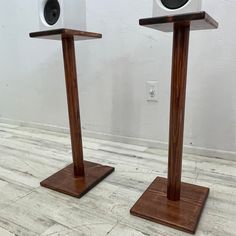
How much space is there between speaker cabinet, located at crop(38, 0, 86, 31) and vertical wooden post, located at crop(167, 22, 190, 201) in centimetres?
39

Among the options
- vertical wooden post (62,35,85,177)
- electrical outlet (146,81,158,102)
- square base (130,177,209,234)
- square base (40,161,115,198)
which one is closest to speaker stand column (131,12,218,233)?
square base (130,177,209,234)

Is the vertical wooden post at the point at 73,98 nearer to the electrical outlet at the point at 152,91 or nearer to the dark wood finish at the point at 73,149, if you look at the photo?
the dark wood finish at the point at 73,149

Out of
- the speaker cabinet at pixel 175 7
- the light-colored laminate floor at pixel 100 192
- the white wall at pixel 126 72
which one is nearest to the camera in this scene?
the speaker cabinet at pixel 175 7

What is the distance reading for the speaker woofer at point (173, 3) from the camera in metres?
0.71

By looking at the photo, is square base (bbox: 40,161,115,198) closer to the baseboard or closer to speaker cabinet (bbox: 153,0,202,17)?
the baseboard

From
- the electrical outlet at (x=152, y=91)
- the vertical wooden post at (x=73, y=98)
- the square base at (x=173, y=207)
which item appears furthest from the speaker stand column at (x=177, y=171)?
the electrical outlet at (x=152, y=91)

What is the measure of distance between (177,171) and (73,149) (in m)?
0.46

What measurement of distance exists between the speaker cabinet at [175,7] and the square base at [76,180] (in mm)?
696

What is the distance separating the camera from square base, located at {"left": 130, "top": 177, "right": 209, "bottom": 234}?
31.9 inches

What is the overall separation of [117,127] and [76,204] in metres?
0.68

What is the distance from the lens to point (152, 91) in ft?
4.52

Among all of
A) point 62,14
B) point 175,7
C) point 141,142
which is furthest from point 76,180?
point 175,7

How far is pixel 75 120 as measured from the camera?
3.50ft

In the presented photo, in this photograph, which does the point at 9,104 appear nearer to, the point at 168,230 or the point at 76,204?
the point at 76,204
